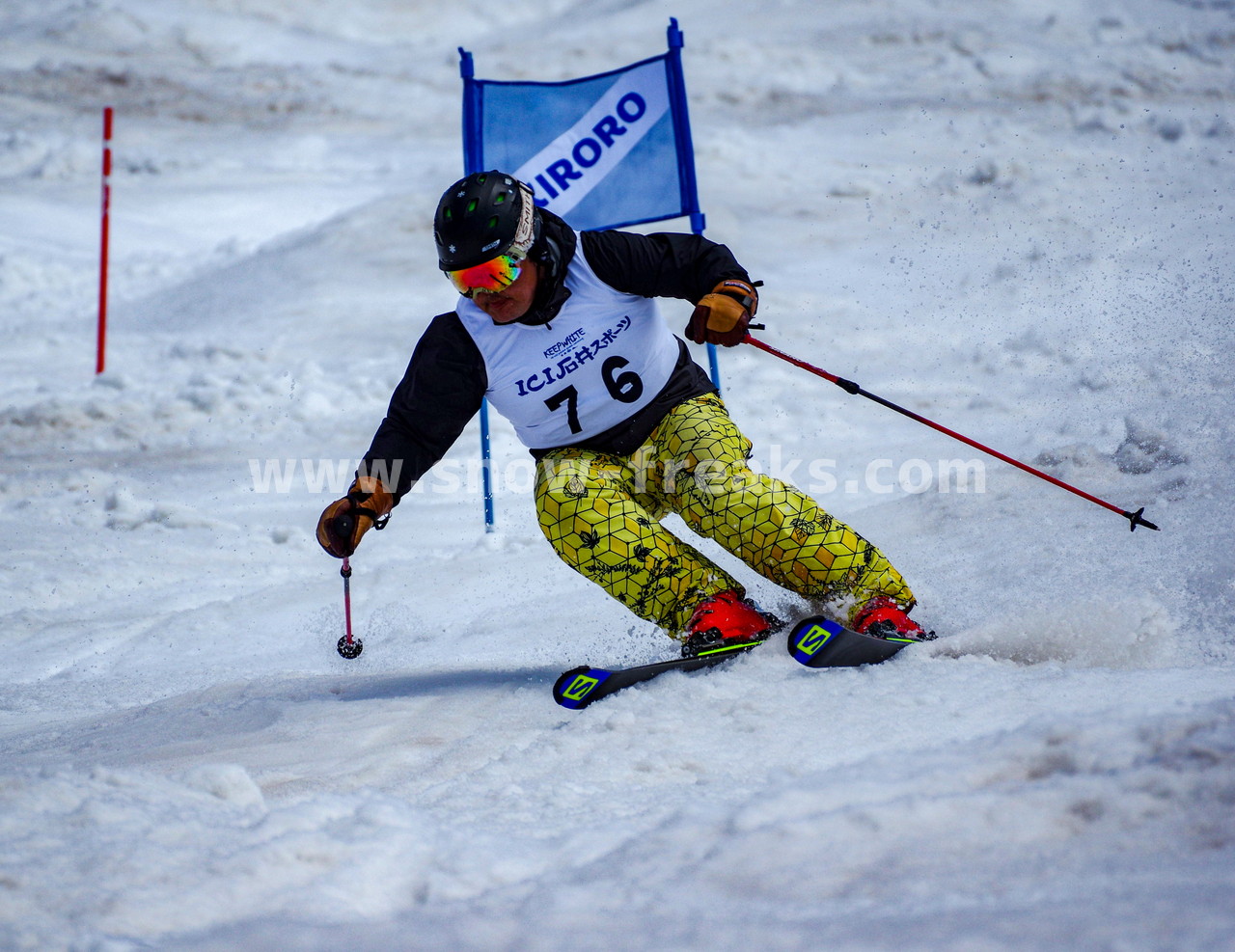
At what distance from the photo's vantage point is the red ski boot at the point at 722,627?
106 inches

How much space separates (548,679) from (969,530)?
1.84 m

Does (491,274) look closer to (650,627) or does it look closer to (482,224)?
(482,224)

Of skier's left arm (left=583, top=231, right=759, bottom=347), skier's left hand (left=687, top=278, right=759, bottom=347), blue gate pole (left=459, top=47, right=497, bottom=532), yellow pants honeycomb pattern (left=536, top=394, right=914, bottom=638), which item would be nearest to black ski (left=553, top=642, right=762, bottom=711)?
yellow pants honeycomb pattern (left=536, top=394, right=914, bottom=638)

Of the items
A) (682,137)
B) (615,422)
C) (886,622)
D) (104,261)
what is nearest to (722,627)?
(886,622)

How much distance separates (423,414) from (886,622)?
140cm

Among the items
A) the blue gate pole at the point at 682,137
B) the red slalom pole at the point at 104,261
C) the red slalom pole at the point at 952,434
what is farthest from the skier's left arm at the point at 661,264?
the red slalom pole at the point at 104,261

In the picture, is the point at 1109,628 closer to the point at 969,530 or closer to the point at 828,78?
the point at 969,530

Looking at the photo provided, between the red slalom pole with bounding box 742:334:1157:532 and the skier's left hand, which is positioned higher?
the skier's left hand

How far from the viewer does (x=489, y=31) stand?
2862cm

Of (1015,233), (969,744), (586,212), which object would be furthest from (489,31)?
(969,744)

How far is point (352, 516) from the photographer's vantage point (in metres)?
2.88

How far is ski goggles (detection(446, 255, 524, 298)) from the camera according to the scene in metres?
2.79

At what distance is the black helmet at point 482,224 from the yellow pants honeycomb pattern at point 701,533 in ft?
2.08

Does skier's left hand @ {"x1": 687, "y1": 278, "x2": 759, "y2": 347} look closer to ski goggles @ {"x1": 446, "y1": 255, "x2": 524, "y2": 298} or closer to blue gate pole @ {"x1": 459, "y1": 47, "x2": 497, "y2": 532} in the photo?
ski goggles @ {"x1": 446, "y1": 255, "x2": 524, "y2": 298}
